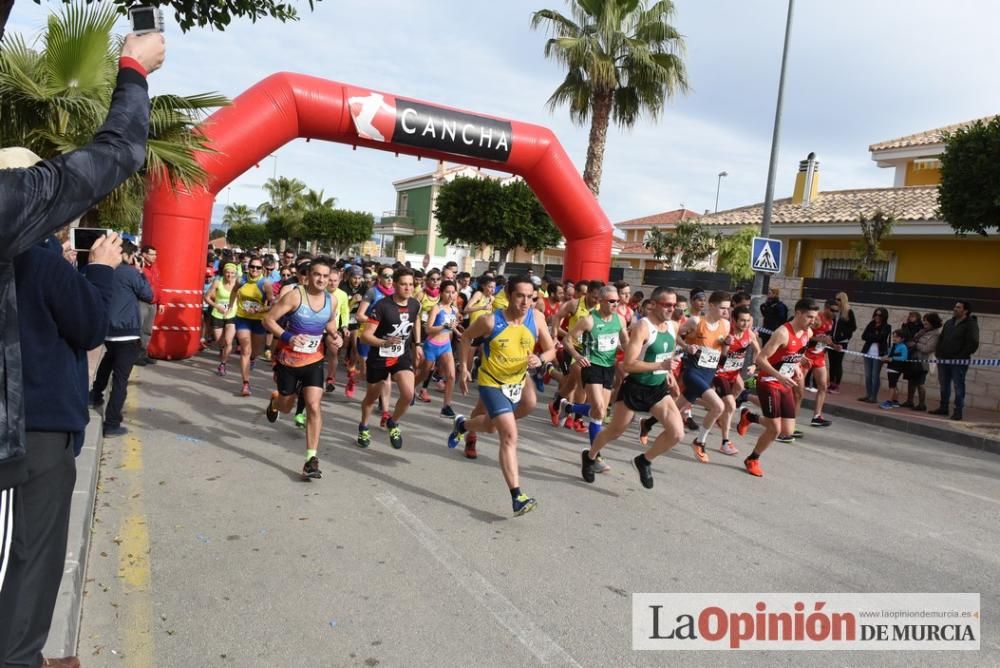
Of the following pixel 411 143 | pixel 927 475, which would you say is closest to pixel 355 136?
pixel 411 143

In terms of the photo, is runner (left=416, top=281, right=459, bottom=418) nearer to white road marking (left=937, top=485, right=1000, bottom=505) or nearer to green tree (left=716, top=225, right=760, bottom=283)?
white road marking (left=937, top=485, right=1000, bottom=505)

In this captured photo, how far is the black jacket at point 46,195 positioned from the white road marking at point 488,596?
225 cm

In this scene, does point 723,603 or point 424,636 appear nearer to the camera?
point 424,636

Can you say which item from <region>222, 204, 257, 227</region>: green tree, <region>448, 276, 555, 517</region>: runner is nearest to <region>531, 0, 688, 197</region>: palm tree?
<region>448, 276, 555, 517</region>: runner

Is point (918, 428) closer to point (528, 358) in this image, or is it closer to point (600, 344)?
point (600, 344)

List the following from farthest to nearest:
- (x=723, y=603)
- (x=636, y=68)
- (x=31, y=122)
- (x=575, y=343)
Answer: (x=636, y=68)
(x=31, y=122)
(x=575, y=343)
(x=723, y=603)

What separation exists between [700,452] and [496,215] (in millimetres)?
24430

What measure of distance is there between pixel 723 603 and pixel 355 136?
1104cm

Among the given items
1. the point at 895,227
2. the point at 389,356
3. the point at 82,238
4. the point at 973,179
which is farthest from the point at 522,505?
the point at 895,227

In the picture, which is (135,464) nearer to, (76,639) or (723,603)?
(76,639)

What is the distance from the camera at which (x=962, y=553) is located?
504 cm

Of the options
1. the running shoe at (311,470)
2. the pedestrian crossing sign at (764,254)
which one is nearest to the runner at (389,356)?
the running shoe at (311,470)

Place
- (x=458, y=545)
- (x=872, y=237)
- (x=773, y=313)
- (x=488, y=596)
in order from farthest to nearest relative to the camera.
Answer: (x=872, y=237) < (x=773, y=313) < (x=458, y=545) < (x=488, y=596)

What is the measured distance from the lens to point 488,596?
3.79m
